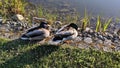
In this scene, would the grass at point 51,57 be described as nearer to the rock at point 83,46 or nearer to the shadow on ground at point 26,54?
the shadow on ground at point 26,54

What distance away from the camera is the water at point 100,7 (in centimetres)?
1152

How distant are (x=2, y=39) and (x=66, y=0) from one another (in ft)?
20.2

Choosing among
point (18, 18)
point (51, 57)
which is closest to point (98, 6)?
point (18, 18)

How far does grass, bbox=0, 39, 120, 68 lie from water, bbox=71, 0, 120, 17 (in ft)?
16.2

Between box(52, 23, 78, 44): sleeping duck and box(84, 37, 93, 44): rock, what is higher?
box(52, 23, 78, 44): sleeping duck

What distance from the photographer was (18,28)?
744 centimetres

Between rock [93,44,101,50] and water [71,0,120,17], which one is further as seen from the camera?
water [71,0,120,17]

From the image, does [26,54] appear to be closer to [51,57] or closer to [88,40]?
[51,57]

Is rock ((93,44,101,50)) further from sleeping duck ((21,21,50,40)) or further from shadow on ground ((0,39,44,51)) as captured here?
shadow on ground ((0,39,44,51))

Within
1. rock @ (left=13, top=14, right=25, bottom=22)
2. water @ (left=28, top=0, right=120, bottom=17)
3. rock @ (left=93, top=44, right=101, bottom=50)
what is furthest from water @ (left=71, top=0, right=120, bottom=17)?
rock @ (left=93, top=44, right=101, bottom=50)

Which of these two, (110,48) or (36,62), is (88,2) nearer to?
(110,48)

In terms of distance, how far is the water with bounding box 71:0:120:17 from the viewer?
37.8ft

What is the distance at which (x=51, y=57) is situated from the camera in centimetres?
608

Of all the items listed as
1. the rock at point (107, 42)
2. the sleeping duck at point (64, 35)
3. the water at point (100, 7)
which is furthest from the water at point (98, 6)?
the sleeping duck at point (64, 35)
